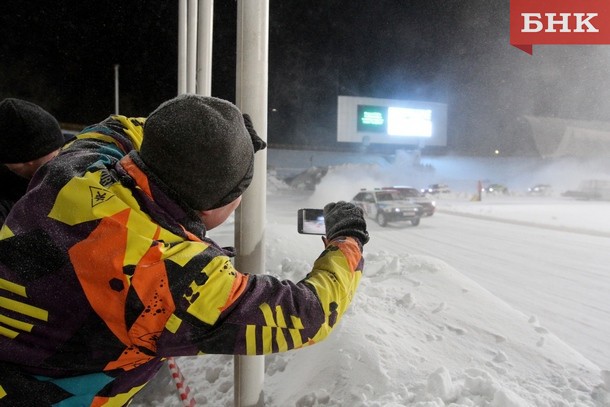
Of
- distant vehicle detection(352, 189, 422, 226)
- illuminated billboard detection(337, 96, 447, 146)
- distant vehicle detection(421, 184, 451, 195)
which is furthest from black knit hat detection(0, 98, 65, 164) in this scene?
distant vehicle detection(421, 184, 451, 195)

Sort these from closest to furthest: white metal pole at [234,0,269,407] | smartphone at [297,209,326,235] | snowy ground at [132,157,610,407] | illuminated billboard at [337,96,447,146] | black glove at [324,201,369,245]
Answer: black glove at [324,201,369,245]
smartphone at [297,209,326,235]
white metal pole at [234,0,269,407]
snowy ground at [132,157,610,407]
illuminated billboard at [337,96,447,146]

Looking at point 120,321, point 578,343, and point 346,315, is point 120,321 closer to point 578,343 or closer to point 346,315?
point 346,315

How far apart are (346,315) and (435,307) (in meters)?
0.67

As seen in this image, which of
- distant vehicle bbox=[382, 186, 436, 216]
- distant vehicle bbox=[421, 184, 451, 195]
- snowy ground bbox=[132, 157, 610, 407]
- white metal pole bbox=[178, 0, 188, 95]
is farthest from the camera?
distant vehicle bbox=[421, 184, 451, 195]

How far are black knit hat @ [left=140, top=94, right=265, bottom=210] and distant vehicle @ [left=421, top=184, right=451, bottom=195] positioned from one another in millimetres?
7212

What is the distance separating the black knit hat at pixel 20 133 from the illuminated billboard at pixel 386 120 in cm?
622

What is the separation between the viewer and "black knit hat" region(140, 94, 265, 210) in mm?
979

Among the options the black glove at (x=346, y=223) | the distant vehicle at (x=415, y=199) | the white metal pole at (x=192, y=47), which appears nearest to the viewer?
the black glove at (x=346, y=223)

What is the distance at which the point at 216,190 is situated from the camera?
3.36 feet

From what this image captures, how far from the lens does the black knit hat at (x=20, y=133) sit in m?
2.08

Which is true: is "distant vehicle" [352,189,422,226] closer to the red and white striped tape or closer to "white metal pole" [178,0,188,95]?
"white metal pole" [178,0,188,95]

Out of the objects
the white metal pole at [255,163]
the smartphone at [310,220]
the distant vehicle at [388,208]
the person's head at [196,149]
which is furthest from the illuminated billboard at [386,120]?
the person's head at [196,149]

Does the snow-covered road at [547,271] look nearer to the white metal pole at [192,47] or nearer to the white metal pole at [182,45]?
the white metal pole at [192,47]

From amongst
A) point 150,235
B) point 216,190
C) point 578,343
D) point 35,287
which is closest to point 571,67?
point 578,343
